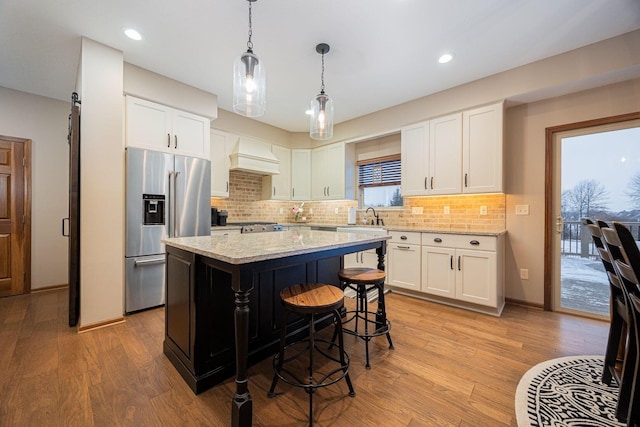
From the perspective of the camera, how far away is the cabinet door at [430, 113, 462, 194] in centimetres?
338

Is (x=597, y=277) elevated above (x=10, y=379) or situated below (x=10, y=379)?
above

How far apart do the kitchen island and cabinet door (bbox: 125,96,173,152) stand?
1705 millimetres

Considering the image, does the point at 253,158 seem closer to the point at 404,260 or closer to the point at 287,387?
the point at 404,260

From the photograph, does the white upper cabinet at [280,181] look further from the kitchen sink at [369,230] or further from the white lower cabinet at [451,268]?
the white lower cabinet at [451,268]

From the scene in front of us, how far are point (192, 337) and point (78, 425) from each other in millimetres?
637

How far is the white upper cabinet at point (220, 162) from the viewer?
162 inches

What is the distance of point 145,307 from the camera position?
2.98 m

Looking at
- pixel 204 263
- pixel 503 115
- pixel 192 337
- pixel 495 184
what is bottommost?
pixel 192 337

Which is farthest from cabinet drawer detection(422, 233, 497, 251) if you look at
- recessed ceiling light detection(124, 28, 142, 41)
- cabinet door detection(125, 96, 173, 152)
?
recessed ceiling light detection(124, 28, 142, 41)

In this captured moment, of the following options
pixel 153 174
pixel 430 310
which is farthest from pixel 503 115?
pixel 153 174

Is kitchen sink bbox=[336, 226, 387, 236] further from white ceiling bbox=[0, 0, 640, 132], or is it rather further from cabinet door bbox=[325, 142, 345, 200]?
white ceiling bbox=[0, 0, 640, 132]

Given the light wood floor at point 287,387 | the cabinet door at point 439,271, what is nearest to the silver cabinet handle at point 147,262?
the light wood floor at point 287,387

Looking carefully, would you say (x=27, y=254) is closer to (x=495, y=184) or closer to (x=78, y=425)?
(x=78, y=425)

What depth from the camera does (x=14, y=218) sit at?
3525 millimetres
